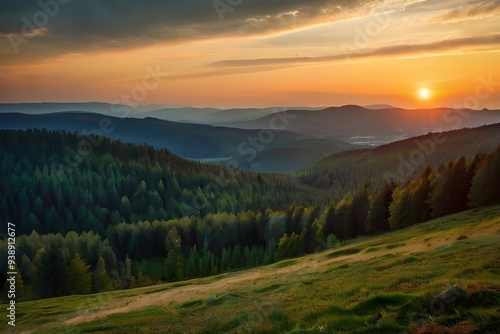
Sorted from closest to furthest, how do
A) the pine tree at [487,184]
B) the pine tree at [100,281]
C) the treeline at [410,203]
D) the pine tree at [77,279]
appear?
the pine tree at [487,184]
the treeline at [410,203]
the pine tree at [77,279]
the pine tree at [100,281]

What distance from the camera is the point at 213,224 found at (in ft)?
543

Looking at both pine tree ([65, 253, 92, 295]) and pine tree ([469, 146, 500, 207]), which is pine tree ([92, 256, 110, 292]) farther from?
pine tree ([469, 146, 500, 207])

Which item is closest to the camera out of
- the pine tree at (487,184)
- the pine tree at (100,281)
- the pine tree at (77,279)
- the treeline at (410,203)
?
the pine tree at (487,184)

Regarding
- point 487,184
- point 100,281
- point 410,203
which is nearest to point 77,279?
point 100,281

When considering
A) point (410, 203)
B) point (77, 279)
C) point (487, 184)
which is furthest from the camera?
point (77, 279)

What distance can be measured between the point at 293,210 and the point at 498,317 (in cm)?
14427

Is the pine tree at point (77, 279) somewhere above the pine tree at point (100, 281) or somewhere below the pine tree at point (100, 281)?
above

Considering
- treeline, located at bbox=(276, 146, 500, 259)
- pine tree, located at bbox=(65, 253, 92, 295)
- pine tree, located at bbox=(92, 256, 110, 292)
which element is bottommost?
pine tree, located at bbox=(92, 256, 110, 292)

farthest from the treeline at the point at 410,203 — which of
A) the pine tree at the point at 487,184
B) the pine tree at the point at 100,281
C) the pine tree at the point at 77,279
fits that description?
the pine tree at the point at 77,279

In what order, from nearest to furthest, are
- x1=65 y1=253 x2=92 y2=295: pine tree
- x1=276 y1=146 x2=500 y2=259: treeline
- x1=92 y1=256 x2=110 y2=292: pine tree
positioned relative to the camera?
1. x1=276 y1=146 x2=500 y2=259: treeline
2. x1=65 y1=253 x2=92 y2=295: pine tree
3. x1=92 y1=256 x2=110 y2=292: pine tree

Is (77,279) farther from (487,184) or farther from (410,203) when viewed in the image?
(487,184)

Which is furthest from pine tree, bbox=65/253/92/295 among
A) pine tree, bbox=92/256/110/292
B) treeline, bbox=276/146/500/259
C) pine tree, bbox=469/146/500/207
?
pine tree, bbox=469/146/500/207

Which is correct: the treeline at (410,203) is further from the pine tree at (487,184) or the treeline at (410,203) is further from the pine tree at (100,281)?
the pine tree at (100,281)

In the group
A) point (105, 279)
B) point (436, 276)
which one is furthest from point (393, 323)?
point (105, 279)
